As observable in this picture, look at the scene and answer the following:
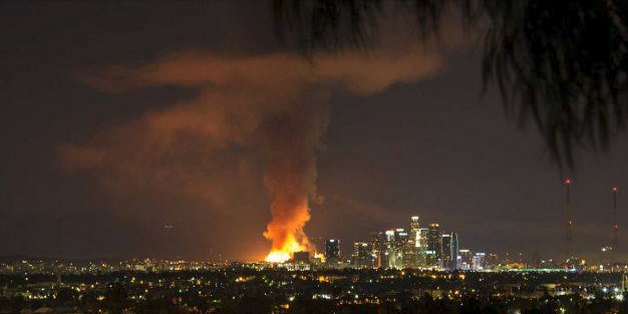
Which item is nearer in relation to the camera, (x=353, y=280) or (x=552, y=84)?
(x=552, y=84)

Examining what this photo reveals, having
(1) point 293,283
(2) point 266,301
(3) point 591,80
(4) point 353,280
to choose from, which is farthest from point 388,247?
(3) point 591,80

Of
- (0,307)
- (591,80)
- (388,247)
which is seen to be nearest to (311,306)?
(0,307)

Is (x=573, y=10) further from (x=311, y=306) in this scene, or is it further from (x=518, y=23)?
(x=311, y=306)

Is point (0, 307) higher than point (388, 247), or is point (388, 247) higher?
point (388, 247)

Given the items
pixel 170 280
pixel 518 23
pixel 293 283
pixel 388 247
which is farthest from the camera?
pixel 388 247

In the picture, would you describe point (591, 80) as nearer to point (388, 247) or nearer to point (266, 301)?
point (266, 301)

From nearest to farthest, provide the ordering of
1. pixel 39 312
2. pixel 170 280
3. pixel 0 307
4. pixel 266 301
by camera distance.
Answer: pixel 39 312
pixel 0 307
pixel 266 301
pixel 170 280
